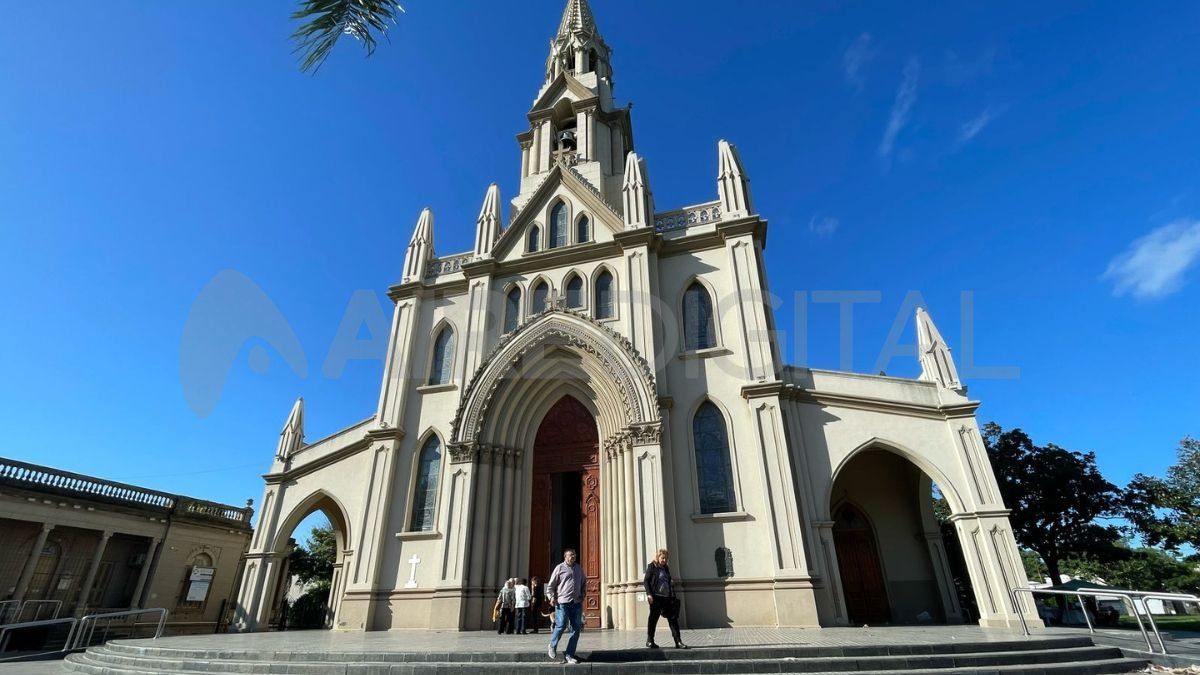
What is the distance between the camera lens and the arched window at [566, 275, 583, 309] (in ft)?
58.5

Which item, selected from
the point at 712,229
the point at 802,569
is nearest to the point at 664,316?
the point at 712,229

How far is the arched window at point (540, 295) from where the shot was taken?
59.3ft

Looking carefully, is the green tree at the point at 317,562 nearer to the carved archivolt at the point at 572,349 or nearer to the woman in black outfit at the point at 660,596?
the carved archivolt at the point at 572,349

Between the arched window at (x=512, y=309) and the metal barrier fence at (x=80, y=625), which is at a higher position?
the arched window at (x=512, y=309)

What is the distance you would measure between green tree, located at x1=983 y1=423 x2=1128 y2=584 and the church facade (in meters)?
9.71

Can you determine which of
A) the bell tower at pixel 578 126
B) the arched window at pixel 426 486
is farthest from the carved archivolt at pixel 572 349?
the bell tower at pixel 578 126

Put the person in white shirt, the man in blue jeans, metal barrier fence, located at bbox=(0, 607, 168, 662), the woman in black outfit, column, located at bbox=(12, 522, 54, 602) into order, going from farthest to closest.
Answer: column, located at bbox=(12, 522, 54, 602), the person in white shirt, metal barrier fence, located at bbox=(0, 607, 168, 662), the woman in black outfit, the man in blue jeans

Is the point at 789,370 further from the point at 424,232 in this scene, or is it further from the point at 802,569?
the point at 424,232

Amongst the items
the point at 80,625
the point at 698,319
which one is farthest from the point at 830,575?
the point at 80,625

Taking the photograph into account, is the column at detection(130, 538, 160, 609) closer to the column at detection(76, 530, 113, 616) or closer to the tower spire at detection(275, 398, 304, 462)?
the column at detection(76, 530, 113, 616)

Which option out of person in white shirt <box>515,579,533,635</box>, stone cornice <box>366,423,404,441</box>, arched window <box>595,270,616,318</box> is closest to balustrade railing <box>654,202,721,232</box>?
arched window <box>595,270,616,318</box>

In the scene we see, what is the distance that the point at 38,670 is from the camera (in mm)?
9516

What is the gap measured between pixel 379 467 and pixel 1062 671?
620 inches

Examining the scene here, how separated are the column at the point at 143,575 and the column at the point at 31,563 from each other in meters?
3.33
